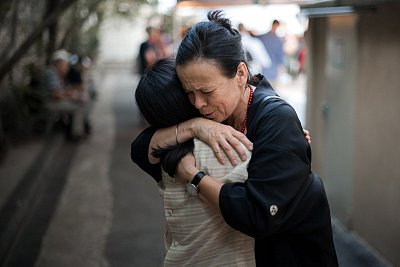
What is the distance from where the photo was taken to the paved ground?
5.31m

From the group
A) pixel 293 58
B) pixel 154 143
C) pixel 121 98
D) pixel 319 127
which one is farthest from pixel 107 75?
pixel 154 143

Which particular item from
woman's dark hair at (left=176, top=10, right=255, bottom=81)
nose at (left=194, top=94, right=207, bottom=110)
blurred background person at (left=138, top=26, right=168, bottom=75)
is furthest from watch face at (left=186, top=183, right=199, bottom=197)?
blurred background person at (left=138, top=26, right=168, bottom=75)

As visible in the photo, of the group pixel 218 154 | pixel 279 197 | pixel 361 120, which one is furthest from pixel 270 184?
pixel 361 120

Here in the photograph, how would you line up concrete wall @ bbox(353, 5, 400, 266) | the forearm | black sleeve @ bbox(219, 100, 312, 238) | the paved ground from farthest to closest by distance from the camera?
the paved ground
concrete wall @ bbox(353, 5, 400, 266)
the forearm
black sleeve @ bbox(219, 100, 312, 238)

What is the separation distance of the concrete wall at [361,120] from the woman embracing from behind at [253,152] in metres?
2.78

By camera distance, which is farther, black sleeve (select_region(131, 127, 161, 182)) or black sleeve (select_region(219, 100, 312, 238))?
black sleeve (select_region(131, 127, 161, 182))

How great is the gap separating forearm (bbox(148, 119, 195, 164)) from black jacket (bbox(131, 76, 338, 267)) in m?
0.22

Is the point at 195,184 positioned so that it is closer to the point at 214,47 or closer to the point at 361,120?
the point at 214,47

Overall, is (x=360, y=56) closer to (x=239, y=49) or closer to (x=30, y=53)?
(x=239, y=49)

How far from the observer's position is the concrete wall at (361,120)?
461cm

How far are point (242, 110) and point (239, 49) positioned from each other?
0.73 ft

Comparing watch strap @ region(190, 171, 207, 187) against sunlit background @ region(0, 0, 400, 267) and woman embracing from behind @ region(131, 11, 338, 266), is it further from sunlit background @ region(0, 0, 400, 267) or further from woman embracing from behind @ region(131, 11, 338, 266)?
sunlit background @ region(0, 0, 400, 267)

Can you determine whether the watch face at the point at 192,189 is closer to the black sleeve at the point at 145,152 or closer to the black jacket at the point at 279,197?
the black jacket at the point at 279,197

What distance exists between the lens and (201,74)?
6.18 feet
